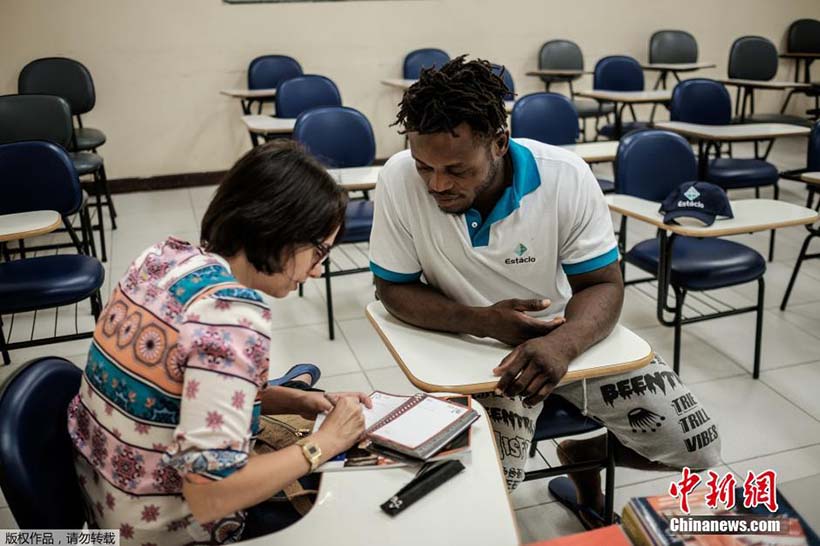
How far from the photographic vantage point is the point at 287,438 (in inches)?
52.1

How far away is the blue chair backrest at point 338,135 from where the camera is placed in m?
3.47

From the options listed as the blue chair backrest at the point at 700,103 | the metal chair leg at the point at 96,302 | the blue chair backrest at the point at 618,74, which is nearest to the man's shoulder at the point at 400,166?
the metal chair leg at the point at 96,302

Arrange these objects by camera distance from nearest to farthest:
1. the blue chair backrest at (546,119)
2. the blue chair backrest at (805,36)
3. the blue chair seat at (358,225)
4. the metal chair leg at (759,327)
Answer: the metal chair leg at (759,327) < the blue chair seat at (358,225) < the blue chair backrest at (546,119) < the blue chair backrest at (805,36)

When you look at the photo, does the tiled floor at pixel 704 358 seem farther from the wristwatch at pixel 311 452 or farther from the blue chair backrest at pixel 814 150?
the wristwatch at pixel 311 452

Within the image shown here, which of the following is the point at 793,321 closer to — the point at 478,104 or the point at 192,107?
the point at 478,104

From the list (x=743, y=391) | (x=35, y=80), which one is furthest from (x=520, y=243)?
(x=35, y=80)

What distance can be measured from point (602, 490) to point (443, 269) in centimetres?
90

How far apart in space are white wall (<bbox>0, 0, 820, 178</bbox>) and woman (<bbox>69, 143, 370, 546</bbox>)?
16.6 feet

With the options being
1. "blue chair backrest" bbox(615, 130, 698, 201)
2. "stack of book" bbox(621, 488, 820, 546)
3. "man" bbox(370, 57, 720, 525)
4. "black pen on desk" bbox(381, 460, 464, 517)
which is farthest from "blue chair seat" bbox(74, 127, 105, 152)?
"stack of book" bbox(621, 488, 820, 546)

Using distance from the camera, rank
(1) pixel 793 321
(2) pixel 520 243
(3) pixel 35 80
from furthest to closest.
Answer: (3) pixel 35 80
(1) pixel 793 321
(2) pixel 520 243

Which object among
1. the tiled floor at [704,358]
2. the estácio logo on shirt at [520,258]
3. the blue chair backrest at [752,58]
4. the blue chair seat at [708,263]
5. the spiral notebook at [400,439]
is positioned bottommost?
the tiled floor at [704,358]

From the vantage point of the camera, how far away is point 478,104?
1495 millimetres

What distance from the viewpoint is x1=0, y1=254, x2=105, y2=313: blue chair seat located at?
2512mm

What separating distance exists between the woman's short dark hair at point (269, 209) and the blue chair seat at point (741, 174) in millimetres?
3450
